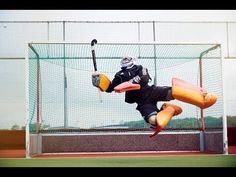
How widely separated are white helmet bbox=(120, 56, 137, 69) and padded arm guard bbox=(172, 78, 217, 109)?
0.72 meters

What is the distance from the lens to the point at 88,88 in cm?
821

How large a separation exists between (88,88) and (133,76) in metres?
1.04

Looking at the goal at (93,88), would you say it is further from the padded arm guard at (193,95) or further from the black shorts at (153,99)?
the padded arm guard at (193,95)

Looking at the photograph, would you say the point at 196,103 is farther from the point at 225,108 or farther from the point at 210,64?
the point at 210,64

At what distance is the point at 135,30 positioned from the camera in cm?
844

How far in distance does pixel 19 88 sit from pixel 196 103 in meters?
2.70

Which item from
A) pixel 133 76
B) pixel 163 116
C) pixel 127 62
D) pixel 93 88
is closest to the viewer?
pixel 133 76

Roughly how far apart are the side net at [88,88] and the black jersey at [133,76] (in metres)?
0.39

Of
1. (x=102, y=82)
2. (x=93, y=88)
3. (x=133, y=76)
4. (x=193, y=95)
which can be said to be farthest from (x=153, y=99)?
(x=93, y=88)

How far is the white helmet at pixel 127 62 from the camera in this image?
7727 mm

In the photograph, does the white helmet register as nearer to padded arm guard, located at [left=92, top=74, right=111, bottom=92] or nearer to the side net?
the side net

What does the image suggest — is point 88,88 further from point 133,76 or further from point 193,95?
point 193,95

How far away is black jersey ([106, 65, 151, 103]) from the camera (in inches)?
296

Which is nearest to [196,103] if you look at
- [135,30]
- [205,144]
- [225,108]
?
[225,108]
